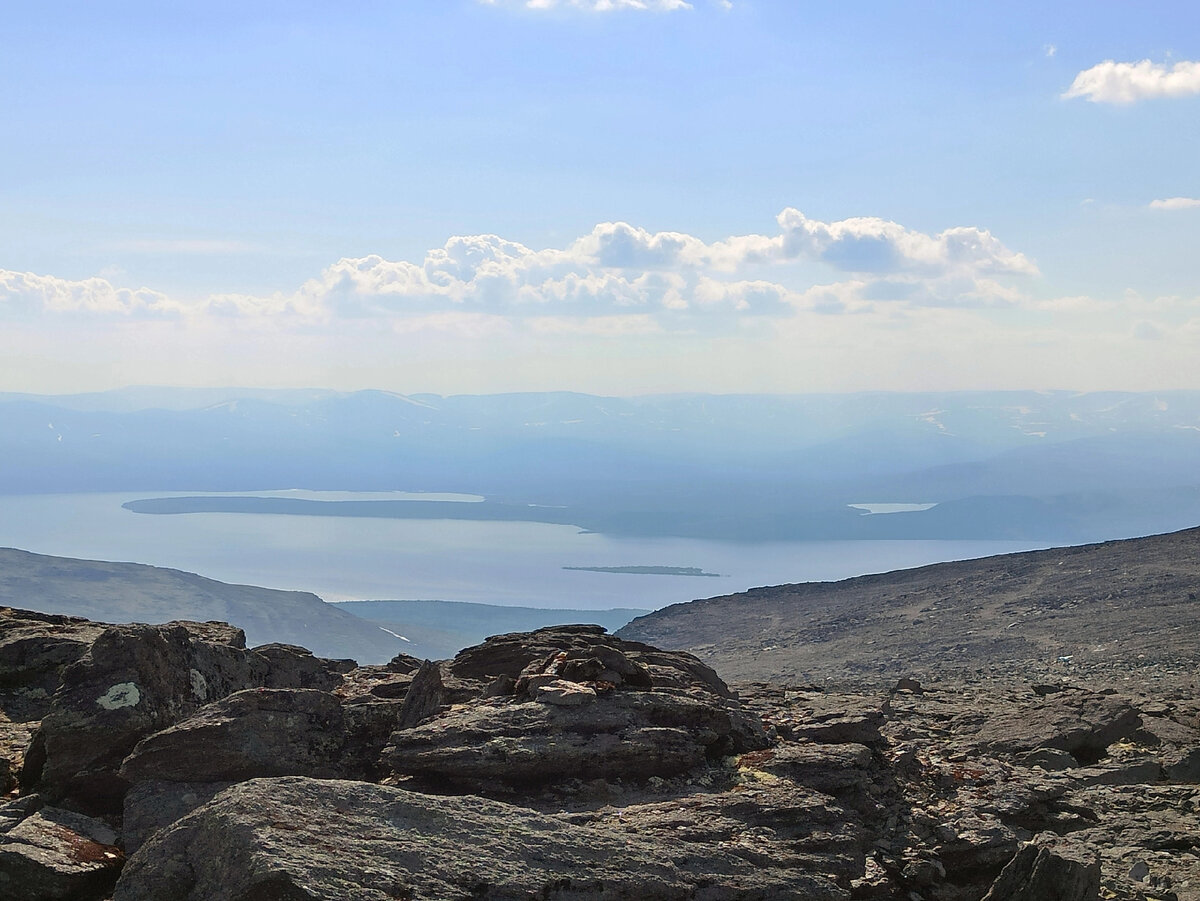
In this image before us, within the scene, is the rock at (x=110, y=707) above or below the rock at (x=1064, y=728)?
above

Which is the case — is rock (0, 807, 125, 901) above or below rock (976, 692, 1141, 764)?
above

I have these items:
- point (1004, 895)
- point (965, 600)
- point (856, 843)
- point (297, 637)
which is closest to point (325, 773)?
point (856, 843)

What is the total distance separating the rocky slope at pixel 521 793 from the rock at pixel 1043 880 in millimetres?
26

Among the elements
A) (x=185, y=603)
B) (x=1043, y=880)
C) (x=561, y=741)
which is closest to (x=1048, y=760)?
(x=1043, y=880)

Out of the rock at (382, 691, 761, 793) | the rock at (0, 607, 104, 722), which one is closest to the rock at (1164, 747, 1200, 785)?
the rock at (382, 691, 761, 793)

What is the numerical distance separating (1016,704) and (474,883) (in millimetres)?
15006

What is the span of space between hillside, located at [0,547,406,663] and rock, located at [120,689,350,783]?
160332mm

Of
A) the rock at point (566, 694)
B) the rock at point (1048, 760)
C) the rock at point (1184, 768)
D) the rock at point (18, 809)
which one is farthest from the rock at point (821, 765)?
the rock at point (18, 809)

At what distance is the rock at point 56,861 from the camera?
7.80 metres

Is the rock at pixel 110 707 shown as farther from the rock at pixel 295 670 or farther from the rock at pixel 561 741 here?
the rock at pixel 561 741

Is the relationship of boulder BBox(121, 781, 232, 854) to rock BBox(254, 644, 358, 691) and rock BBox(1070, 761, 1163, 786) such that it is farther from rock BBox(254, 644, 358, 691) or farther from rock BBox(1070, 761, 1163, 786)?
rock BBox(1070, 761, 1163, 786)

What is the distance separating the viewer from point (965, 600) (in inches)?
1820

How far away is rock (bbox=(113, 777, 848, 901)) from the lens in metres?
6.62

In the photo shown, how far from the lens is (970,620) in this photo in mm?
42750
